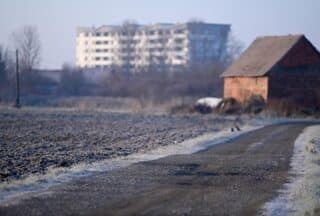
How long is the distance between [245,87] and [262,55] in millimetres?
3870

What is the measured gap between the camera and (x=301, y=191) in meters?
14.3

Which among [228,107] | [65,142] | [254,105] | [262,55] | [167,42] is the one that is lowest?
[228,107]

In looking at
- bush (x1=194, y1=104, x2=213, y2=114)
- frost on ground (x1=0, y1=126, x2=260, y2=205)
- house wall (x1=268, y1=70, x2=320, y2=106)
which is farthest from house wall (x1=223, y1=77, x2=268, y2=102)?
frost on ground (x1=0, y1=126, x2=260, y2=205)

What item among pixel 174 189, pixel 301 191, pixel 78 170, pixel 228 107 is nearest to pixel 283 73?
pixel 228 107

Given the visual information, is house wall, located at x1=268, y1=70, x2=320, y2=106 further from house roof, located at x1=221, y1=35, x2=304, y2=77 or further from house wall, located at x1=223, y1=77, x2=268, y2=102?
house roof, located at x1=221, y1=35, x2=304, y2=77

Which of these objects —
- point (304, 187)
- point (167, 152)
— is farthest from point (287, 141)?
point (304, 187)

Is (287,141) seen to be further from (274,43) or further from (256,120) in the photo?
(274,43)

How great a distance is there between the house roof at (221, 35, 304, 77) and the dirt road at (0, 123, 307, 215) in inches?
1454

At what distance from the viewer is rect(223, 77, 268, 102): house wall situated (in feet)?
187

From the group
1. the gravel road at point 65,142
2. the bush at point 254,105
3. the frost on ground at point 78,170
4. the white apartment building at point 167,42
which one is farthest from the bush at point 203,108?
the white apartment building at point 167,42

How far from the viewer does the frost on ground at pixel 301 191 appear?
12.2m

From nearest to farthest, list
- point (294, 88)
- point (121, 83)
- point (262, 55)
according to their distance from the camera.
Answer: point (294, 88) → point (262, 55) → point (121, 83)

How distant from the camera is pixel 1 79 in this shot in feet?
312

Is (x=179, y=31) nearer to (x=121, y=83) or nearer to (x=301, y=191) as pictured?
(x=121, y=83)
